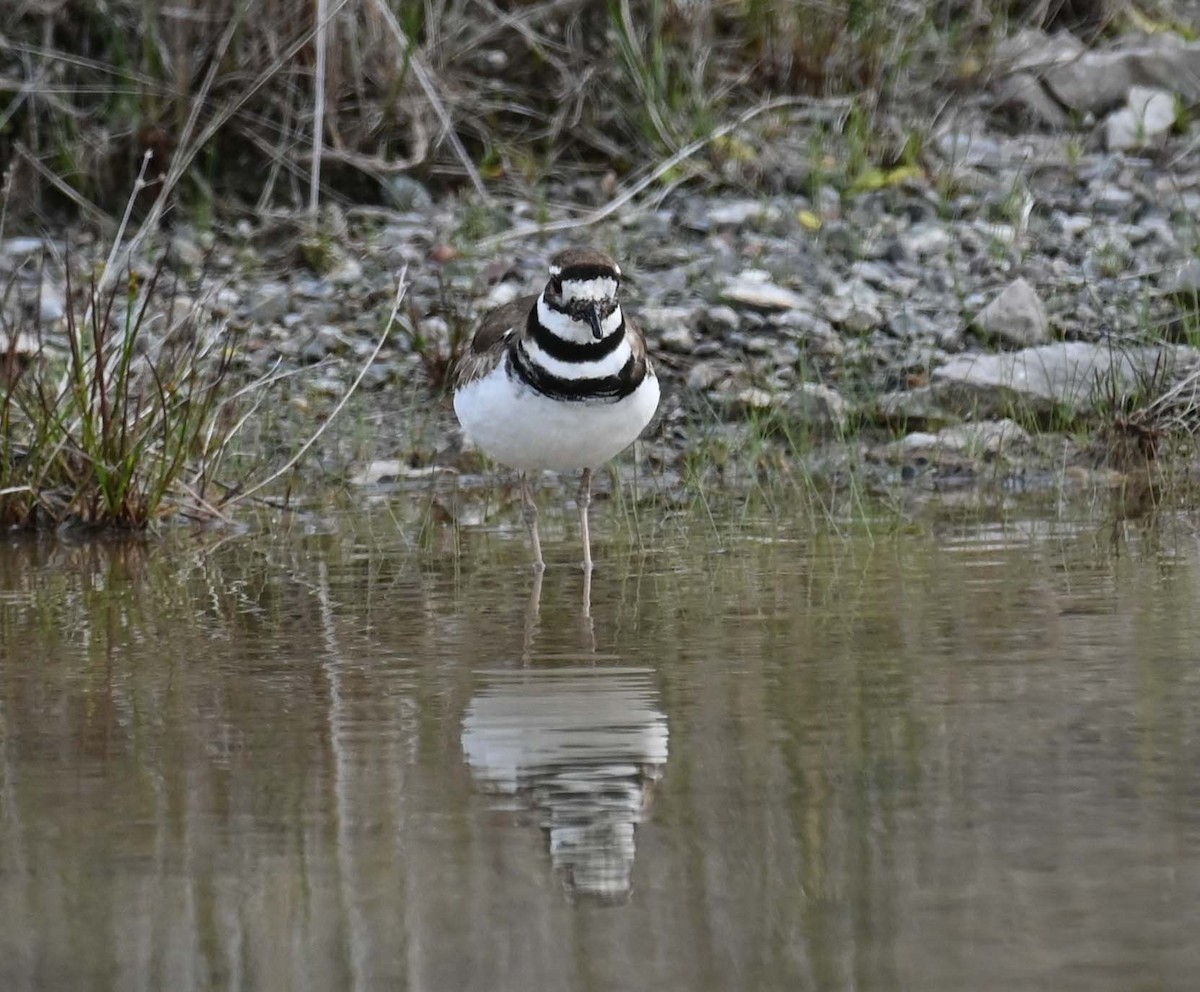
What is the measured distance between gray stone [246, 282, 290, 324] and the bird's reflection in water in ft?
17.7

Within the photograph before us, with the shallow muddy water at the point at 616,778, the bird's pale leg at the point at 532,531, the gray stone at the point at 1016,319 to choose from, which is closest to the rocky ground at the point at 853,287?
the gray stone at the point at 1016,319

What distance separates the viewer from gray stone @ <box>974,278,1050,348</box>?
8.61 meters

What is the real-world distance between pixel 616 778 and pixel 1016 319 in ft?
18.6

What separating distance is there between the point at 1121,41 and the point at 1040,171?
1.51m

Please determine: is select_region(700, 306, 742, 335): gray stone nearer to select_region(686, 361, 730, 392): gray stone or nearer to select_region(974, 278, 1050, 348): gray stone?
select_region(686, 361, 730, 392): gray stone

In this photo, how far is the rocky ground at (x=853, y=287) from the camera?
7.86 metres

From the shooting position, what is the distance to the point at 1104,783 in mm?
3217

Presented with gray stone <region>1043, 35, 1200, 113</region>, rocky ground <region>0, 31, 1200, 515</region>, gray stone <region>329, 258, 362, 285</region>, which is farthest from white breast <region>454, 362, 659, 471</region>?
gray stone <region>1043, 35, 1200, 113</region>

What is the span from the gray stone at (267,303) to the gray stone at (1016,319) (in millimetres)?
3042

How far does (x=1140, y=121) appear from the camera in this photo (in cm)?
1073

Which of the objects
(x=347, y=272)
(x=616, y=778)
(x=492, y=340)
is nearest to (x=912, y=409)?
(x=492, y=340)

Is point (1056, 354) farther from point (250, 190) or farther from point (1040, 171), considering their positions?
point (250, 190)

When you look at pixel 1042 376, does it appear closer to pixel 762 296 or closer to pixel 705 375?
pixel 705 375

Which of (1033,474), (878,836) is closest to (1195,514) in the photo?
(1033,474)
